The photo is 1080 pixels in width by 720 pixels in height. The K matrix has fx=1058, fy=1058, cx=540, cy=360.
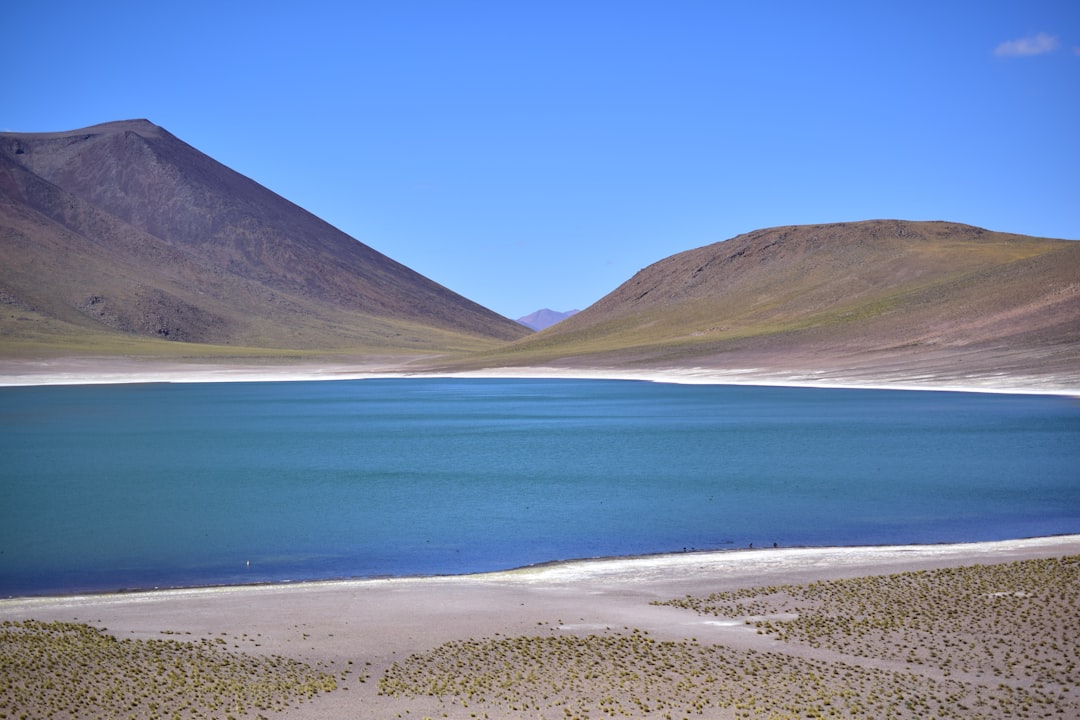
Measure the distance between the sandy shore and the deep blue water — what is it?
1695mm

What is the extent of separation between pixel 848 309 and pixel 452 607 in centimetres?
9321

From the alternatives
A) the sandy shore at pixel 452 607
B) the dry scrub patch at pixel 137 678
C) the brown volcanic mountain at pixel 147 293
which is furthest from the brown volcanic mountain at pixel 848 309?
the dry scrub patch at pixel 137 678

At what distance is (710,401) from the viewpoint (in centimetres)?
6438

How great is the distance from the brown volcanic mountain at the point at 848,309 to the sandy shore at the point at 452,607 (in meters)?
51.9

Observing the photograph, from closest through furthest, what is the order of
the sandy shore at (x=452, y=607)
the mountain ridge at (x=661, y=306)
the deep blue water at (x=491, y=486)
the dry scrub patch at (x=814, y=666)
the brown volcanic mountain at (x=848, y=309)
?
1. the dry scrub patch at (x=814, y=666)
2. the sandy shore at (x=452, y=607)
3. the deep blue water at (x=491, y=486)
4. the brown volcanic mountain at (x=848, y=309)
5. the mountain ridge at (x=661, y=306)

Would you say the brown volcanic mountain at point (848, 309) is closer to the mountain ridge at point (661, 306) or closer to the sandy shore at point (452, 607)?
the mountain ridge at point (661, 306)

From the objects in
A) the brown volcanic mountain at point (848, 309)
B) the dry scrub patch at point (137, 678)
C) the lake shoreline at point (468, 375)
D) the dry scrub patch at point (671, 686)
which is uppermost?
the brown volcanic mountain at point (848, 309)

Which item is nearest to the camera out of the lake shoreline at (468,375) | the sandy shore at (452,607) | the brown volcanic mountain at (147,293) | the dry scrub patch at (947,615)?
the dry scrub patch at (947,615)

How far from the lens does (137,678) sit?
11.7m

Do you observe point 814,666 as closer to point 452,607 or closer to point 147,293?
point 452,607

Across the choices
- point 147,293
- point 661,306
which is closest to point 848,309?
point 661,306

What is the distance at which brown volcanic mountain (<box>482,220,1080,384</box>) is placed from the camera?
77.3 meters

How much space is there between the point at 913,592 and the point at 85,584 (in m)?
13.4

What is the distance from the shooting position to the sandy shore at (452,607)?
43.1 ft
